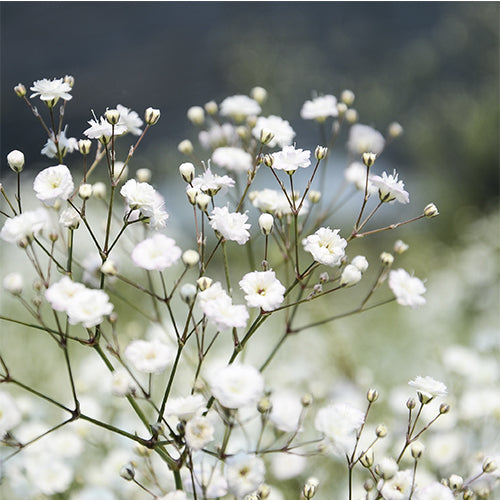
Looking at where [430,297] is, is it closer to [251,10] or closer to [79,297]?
[79,297]

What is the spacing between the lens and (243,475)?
50 centimetres

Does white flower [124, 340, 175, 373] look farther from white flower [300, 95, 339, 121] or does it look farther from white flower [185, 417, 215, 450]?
white flower [300, 95, 339, 121]

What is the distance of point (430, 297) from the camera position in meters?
1.89

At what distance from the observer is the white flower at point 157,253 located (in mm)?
470

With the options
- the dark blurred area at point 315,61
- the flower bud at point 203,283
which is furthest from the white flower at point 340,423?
the dark blurred area at point 315,61

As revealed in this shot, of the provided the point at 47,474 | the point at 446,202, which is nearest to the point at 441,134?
the point at 446,202

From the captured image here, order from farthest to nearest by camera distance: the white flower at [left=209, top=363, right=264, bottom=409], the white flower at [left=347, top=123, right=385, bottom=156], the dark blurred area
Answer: the dark blurred area → the white flower at [left=347, top=123, right=385, bottom=156] → the white flower at [left=209, top=363, right=264, bottom=409]

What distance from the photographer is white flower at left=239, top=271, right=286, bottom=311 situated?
1.60 ft

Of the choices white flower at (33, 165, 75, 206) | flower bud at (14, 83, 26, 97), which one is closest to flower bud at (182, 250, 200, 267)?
white flower at (33, 165, 75, 206)

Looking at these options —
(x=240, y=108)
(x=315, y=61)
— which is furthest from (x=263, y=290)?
(x=315, y=61)

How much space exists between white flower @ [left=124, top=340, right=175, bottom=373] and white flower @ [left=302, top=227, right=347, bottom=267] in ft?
0.45

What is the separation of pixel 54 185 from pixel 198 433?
229mm

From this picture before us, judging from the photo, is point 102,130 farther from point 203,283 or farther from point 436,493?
point 436,493

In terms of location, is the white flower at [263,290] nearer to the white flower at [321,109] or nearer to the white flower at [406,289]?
the white flower at [406,289]
